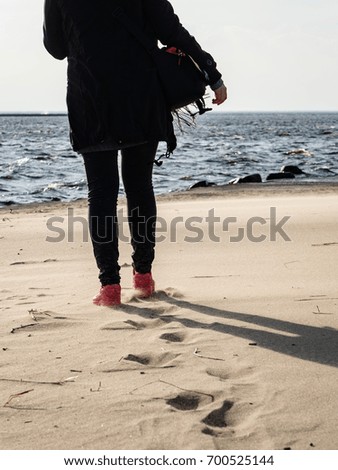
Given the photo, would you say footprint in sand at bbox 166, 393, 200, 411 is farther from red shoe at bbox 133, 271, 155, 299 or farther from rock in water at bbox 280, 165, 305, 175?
rock in water at bbox 280, 165, 305, 175

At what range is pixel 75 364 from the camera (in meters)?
2.88

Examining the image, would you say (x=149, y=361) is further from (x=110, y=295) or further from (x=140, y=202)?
(x=140, y=202)

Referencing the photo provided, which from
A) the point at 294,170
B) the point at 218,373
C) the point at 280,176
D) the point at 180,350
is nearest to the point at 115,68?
the point at 180,350

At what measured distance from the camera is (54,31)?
12.1 ft

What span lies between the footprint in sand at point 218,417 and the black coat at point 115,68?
1.63m

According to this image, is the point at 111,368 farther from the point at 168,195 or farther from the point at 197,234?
the point at 168,195

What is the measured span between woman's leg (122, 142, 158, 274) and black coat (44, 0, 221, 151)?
0.60ft

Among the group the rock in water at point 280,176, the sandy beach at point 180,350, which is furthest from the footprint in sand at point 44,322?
the rock in water at point 280,176

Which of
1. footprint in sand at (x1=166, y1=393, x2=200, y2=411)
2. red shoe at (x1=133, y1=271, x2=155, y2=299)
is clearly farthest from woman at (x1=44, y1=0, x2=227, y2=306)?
footprint in sand at (x1=166, y1=393, x2=200, y2=411)

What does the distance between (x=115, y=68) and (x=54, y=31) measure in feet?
1.34

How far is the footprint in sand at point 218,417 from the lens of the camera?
2311 mm

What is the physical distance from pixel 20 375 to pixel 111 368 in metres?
0.35

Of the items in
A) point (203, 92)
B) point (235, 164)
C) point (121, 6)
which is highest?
point (121, 6)

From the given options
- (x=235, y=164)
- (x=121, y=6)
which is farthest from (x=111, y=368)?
(x=235, y=164)
